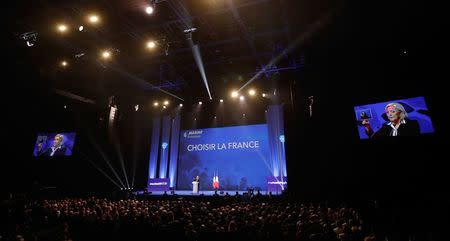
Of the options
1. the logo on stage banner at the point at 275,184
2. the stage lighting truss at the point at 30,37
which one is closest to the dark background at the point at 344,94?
the stage lighting truss at the point at 30,37

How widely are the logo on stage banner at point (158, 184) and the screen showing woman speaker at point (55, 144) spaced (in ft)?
19.9

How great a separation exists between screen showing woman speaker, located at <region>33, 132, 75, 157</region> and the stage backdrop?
7.61 meters

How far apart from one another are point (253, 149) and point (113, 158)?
9.57m

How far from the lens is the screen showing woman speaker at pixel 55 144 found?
18.0 metres

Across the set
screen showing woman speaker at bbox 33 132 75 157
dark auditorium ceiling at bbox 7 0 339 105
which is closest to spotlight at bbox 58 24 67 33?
dark auditorium ceiling at bbox 7 0 339 105

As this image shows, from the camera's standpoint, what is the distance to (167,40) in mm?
11492

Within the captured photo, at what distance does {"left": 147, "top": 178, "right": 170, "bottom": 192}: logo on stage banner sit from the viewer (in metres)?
16.7

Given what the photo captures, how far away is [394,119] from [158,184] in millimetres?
13629

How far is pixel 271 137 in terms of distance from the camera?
1675cm

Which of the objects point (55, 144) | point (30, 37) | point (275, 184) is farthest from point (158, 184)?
point (30, 37)

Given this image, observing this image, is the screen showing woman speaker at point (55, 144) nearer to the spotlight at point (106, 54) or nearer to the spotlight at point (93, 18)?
the spotlight at point (106, 54)

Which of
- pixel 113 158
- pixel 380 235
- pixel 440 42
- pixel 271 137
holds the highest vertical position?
pixel 440 42

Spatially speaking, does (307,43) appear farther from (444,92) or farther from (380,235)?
(380,235)

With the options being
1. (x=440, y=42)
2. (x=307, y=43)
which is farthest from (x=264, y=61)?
(x=440, y=42)
